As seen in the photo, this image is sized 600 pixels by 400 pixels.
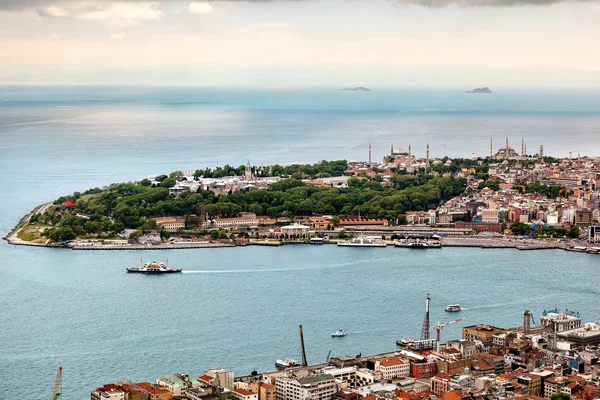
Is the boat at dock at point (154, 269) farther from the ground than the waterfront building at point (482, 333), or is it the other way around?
the boat at dock at point (154, 269)

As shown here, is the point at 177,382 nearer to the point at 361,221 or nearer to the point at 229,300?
the point at 229,300

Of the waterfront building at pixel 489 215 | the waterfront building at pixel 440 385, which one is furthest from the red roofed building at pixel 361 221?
the waterfront building at pixel 440 385

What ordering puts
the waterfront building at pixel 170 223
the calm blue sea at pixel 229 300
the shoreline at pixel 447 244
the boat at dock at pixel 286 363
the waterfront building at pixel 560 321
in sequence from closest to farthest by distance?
the boat at dock at pixel 286 363 → the calm blue sea at pixel 229 300 → the waterfront building at pixel 560 321 → the shoreline at pixel 447 244 → the waterfront building at pixel 170 223

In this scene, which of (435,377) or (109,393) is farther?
(435,377)

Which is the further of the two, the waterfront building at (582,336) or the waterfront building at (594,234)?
the waterfront building at (594,234)

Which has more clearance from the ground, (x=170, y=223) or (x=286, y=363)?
(x=170, y=223)

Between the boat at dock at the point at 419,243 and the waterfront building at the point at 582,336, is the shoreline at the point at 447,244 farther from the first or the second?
the waterfront building at the point at 582,336

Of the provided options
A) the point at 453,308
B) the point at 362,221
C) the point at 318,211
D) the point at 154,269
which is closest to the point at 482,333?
the point at 453,308

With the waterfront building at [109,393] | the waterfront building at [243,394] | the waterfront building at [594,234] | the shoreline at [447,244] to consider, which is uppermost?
the waterfront building at [594,234]
